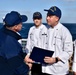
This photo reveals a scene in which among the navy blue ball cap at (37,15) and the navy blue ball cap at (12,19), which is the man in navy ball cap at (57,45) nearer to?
the navy blue ball cap at (12,19)

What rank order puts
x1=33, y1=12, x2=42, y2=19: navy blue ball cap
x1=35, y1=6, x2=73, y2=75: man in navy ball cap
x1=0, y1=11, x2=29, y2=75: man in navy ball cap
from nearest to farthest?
x1=0, y1=11, x2=29, y2=75: man in navy ball cap
x1=35, y1=6, x2=73, y2=75: man in navy ball cap
x1=33, y1=12, x2=42, y2=19: navy blue ball cap

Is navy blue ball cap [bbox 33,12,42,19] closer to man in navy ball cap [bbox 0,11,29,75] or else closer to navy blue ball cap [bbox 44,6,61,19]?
navy blue ball cap [bbox 44,6,61,19]

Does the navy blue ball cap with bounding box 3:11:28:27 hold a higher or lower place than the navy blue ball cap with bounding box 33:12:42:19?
higher

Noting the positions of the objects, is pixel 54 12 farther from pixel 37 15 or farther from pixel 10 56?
pixel 37 15

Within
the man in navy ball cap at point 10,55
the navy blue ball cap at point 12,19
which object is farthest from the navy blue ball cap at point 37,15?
the man in navy ball cap at point 10,55

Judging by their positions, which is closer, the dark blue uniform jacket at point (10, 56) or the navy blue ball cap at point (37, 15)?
the dark blue uniform jacket at point (10, 56)

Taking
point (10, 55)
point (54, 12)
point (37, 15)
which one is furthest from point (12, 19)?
point (37, 15)

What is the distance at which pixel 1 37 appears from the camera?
4.80 metres

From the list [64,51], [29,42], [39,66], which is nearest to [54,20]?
[64,51]

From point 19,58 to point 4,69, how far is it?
246 millimetres

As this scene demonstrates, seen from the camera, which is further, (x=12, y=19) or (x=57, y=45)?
(x=57, y=45)

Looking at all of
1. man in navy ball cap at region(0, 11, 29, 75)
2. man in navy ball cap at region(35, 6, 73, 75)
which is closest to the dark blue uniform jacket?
man in navy ball cap at region(0, 11, 29, 75)

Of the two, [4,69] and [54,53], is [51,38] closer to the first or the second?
[54,53]

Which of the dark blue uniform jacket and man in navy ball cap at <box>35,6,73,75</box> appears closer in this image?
the dark blue uniform jacket
